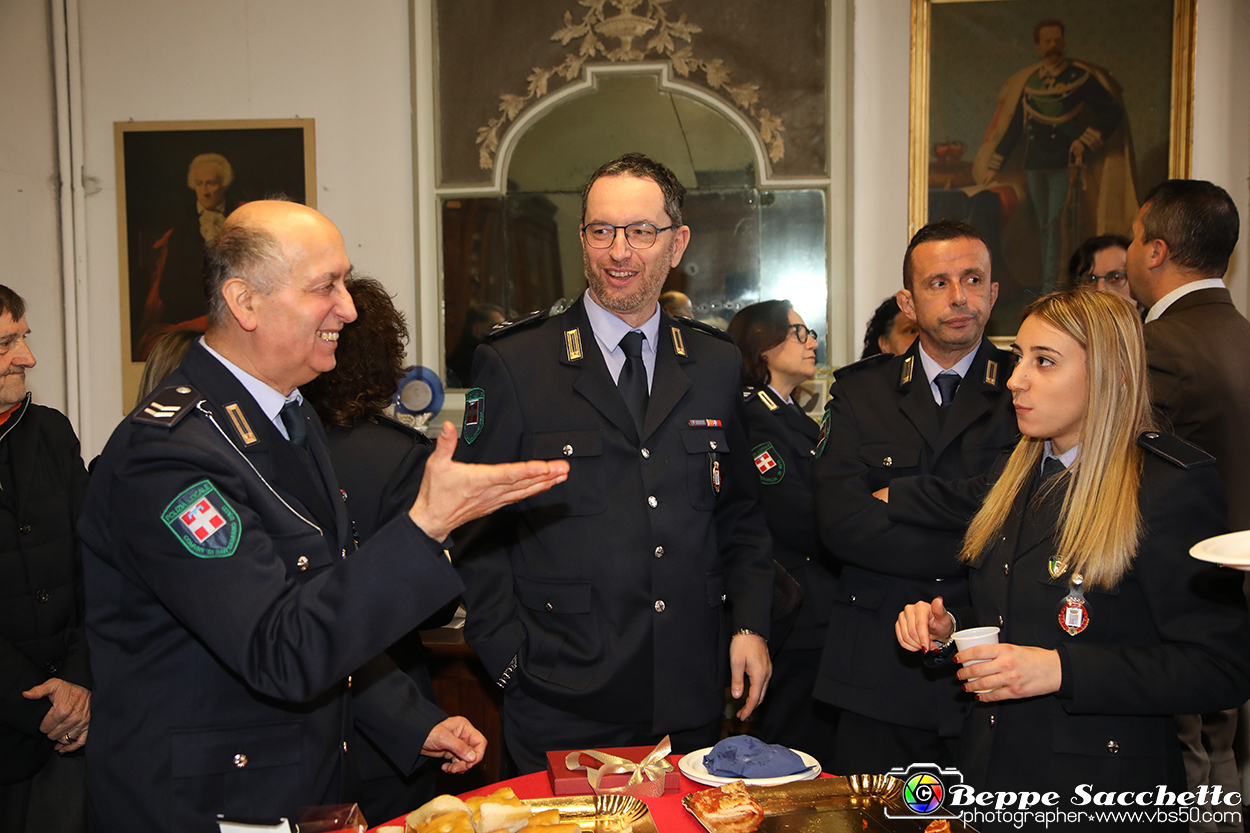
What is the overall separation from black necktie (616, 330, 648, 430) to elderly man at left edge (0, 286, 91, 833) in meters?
1.78

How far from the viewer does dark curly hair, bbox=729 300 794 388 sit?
12.4 feet

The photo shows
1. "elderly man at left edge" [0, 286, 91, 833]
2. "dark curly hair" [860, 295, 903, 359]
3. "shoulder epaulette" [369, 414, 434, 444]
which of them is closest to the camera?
"shoulder epaulette" [369, 414, 434, 444]

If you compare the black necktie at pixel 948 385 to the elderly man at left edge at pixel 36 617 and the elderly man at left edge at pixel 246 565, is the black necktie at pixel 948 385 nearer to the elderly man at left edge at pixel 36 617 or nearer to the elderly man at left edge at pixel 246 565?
the elderly man at left edge at pixel 246 565

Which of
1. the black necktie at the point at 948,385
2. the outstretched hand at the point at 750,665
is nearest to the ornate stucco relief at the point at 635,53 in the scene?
the black necktie at the point at 948,385

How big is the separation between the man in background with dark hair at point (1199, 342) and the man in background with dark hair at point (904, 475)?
60 cm

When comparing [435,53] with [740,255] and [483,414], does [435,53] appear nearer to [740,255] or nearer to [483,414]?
[740,255]

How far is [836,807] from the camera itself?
1.58 m

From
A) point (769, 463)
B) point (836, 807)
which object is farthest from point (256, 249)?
point (769, 463)

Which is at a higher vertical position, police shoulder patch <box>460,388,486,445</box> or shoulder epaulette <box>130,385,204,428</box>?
shoulder epaulette <box>130,385,204,428</box>

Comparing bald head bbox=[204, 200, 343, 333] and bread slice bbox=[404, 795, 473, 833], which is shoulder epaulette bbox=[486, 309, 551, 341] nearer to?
bald head bbox=[204, 200, 343, 333]

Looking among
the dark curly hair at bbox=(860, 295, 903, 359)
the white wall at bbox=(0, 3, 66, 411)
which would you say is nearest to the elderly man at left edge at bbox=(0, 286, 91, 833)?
the white wall at bbox=(0, 3, 66, 411)

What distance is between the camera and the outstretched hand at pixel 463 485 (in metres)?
1.46

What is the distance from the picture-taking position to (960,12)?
510cm

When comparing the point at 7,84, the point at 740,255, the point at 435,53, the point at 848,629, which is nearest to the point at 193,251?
the point at 7,84
